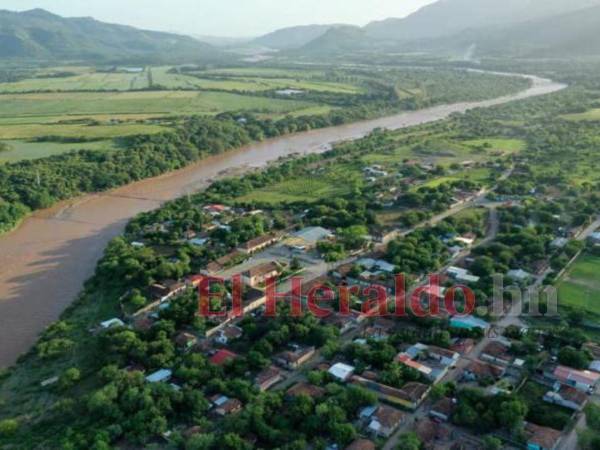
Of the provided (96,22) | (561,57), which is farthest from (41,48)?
(561,57)

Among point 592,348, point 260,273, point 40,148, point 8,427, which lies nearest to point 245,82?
point 40,148

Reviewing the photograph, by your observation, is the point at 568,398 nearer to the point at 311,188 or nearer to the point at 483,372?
the point at 483,372

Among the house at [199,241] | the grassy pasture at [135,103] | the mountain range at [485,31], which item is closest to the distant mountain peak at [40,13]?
the mountain range at [485,31]

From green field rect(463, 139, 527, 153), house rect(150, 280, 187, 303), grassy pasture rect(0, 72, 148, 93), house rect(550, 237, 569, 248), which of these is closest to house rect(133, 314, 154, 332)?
house rect(150, 280, 187, 303)

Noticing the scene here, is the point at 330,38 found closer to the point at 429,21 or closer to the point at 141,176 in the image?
the point at 429,21

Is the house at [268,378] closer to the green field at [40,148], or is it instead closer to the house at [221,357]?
the house at [221,357]

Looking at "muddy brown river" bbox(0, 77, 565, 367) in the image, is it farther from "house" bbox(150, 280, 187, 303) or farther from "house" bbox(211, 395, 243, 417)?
"house" bbox(211, 395, 243, 417)

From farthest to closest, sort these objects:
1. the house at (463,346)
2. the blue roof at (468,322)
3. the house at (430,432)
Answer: the blue roof at (468,322) < the house at (463,346) < the house at (430,432)
